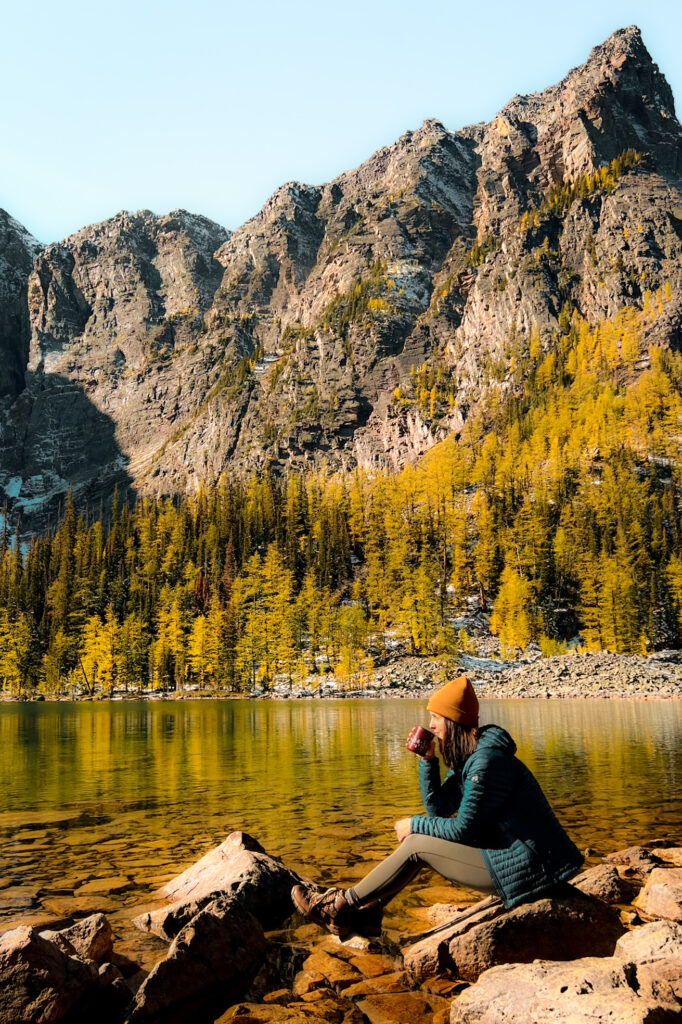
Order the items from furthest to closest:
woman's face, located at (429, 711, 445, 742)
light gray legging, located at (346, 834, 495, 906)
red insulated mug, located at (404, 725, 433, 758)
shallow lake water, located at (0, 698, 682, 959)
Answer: shallow lake water, located at (0, 698, 682, 959) → red insulated mug, located at (404, 725, 433, 758) → woman's face, located at (429, 711, 445, 742) → light gray legging, located at (346, 834, 495, 906)

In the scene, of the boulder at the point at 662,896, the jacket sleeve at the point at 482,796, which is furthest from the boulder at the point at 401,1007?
the boulder at the point at 662,896

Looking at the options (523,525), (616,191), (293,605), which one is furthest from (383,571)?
(616,191)

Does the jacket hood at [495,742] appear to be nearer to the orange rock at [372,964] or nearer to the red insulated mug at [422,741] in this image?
the red insulated mug at [422,741]

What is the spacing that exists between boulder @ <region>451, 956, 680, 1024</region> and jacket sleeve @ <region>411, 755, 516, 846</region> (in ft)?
3.23

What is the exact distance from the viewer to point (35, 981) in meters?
4.75

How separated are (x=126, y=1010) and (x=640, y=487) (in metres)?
92.2

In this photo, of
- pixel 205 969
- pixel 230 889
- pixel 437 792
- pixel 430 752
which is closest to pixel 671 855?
pixel 437 792

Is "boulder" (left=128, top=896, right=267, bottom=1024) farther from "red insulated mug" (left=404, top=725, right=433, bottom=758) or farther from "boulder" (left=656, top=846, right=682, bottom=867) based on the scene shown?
"boulder" (left=656, top=846, right=682, bottom=867)

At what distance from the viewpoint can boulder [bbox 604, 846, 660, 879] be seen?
28.0 ft

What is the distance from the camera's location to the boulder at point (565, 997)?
3.98m

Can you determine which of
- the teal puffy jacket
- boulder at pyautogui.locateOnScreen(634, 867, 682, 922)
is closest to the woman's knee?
the teal puffy jacket

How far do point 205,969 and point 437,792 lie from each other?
2.48 meters

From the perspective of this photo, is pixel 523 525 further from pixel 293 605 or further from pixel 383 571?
pixel 293 605

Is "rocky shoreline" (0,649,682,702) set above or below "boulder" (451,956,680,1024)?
below
